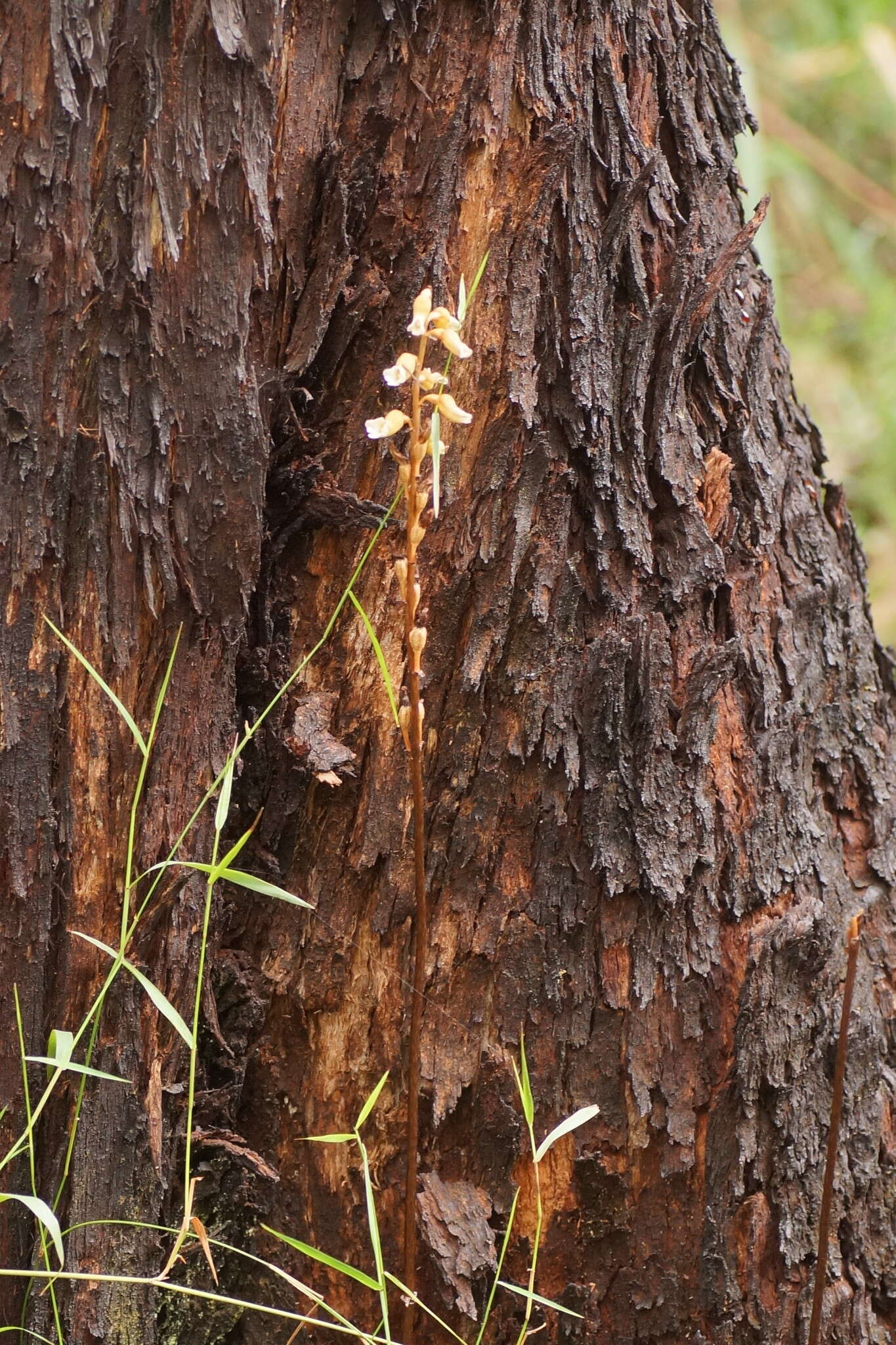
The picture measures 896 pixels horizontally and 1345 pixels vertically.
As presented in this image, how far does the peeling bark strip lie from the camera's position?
2.64ft

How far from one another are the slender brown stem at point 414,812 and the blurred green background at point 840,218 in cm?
238

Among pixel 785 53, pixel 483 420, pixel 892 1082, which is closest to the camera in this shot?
pixel 483 420

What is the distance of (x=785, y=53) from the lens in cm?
358

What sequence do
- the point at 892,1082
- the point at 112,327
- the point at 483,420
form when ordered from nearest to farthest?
the point at 112,327 → the point at 483,420 → the point at 892,1082

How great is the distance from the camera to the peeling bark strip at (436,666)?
806mm

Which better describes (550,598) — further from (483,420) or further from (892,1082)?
(892,1082)

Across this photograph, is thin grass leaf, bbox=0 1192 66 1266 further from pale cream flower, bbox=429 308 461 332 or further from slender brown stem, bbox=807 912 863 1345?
pale cream flower, bbox=429 308 461 332

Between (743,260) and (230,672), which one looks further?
(743,260)

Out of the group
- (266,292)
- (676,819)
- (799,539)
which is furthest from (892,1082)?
(266,292)

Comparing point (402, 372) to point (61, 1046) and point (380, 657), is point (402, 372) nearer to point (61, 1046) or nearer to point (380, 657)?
point (380, 657)

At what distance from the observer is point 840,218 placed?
364 cm

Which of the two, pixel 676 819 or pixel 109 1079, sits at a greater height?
pixel 676 819

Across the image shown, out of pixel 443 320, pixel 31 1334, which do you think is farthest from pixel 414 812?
pixel 31 1334

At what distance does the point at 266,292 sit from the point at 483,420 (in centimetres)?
20
